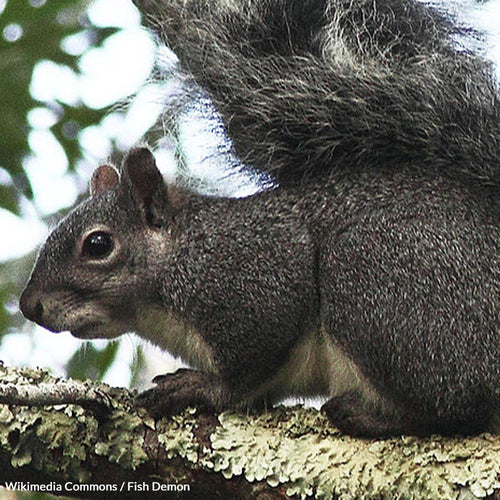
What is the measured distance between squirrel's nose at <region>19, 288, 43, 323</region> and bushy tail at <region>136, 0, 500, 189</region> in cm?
73

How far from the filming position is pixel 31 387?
2.09 meters

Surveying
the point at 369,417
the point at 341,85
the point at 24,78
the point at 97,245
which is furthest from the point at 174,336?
the point at 24,78

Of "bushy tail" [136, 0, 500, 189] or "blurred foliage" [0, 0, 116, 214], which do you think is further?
"blurred foliage" [0, 0, 116, 214]

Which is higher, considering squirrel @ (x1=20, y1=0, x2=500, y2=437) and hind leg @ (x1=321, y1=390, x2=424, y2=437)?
squirrel @ (x1=20, y1=0, x2=500, y2=437)

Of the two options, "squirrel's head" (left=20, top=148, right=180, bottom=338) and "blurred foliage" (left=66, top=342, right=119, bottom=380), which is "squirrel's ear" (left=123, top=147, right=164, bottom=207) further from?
"blurred foliage" (left=66, top=342, right=119, bottom=380)

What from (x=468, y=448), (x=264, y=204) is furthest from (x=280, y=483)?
(x=264, y=204)

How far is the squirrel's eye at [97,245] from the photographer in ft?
8.75

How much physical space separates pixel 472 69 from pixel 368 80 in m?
0.29

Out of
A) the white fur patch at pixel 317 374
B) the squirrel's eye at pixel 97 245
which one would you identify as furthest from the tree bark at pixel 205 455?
the squirrel's eye at pixel 97 245

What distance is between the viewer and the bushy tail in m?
2.55

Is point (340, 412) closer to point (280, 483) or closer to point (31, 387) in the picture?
point (280, 483)

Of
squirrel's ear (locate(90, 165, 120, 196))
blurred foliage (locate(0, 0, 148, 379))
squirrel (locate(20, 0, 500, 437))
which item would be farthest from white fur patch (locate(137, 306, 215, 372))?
blurred foliage (locate(0, 0, 148, 379))

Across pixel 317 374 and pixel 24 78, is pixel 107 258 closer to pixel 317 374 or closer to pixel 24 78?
→ pixel 317 374

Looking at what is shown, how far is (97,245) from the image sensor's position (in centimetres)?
267
